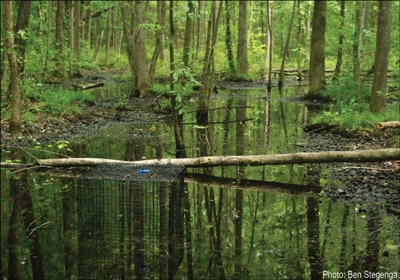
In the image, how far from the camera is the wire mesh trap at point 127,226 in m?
4.30

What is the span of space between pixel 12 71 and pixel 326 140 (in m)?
7.42

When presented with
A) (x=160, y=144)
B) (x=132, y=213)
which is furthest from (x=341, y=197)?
(x=160, y=144)

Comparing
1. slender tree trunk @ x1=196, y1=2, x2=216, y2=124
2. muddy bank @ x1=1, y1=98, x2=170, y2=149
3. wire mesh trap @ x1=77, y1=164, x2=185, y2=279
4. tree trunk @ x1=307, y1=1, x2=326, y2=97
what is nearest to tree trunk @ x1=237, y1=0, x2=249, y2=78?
tree trunk @ x1=307, y1=1, x2=326, y2=97

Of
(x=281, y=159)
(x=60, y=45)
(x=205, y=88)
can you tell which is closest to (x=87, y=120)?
(x=205, y=88)

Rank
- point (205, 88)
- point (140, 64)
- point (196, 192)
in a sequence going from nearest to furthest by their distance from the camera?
1. point (196, 192)
2. point (205, 88)
3. point (140, 64)

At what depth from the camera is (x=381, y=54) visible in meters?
11.0

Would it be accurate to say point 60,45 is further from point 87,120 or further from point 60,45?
point 87,120

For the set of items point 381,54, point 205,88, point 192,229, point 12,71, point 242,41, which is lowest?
point 192,229

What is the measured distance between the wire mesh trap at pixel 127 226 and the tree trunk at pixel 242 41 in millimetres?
22051

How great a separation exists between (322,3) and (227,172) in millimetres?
12798

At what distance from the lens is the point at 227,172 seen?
7938 millimetres

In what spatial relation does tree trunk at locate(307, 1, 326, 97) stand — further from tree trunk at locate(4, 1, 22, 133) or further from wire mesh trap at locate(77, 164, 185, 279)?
wire mesh trap at locate(77, 164, 185, 279)

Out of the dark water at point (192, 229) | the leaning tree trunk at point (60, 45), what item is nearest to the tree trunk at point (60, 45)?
the leaning tree trunk at point (60, 45)

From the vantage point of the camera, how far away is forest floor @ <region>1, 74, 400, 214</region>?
6.54 m
